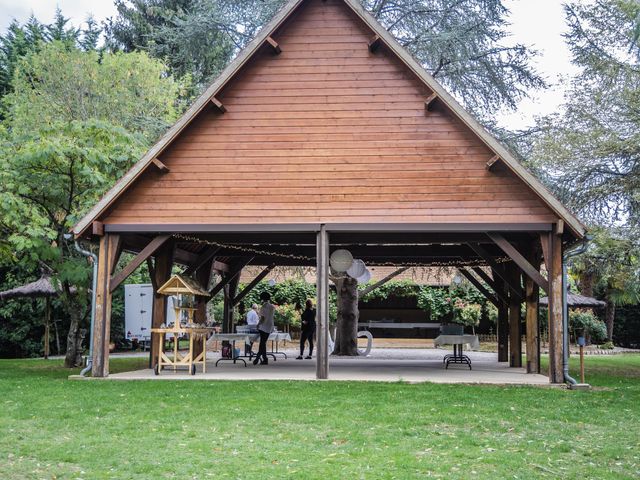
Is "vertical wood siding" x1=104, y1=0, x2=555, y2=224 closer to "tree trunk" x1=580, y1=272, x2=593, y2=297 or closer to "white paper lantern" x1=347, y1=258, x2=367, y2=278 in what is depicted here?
"white paper lantern" x1=347, y1=258, x2=367, y2=278

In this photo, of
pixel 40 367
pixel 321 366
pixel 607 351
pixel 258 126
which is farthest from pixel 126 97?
pixel 607 351

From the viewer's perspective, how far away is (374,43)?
14.9 meters

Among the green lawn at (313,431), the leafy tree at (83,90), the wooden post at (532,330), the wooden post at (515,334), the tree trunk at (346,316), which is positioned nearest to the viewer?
the green lawn at (313,431)

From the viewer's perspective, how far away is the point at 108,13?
128 feet

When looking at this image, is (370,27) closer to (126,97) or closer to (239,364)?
(239,364)

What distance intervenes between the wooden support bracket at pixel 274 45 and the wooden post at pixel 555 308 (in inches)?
234

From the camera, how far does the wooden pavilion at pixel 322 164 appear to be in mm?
14617

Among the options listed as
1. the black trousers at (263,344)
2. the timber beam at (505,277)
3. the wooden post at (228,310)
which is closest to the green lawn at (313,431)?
the timber beam at (505,277)

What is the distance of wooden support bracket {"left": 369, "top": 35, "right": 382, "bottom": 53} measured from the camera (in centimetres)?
1481

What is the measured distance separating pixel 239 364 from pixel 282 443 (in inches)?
425

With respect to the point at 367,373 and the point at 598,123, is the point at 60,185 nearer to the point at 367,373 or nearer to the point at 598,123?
the point at 367,373

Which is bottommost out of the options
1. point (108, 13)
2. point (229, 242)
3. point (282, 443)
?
point (282, 443)

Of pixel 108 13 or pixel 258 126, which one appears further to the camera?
pixel 108 13

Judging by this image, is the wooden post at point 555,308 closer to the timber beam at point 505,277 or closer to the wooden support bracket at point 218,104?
the timber beam at point 505,277
